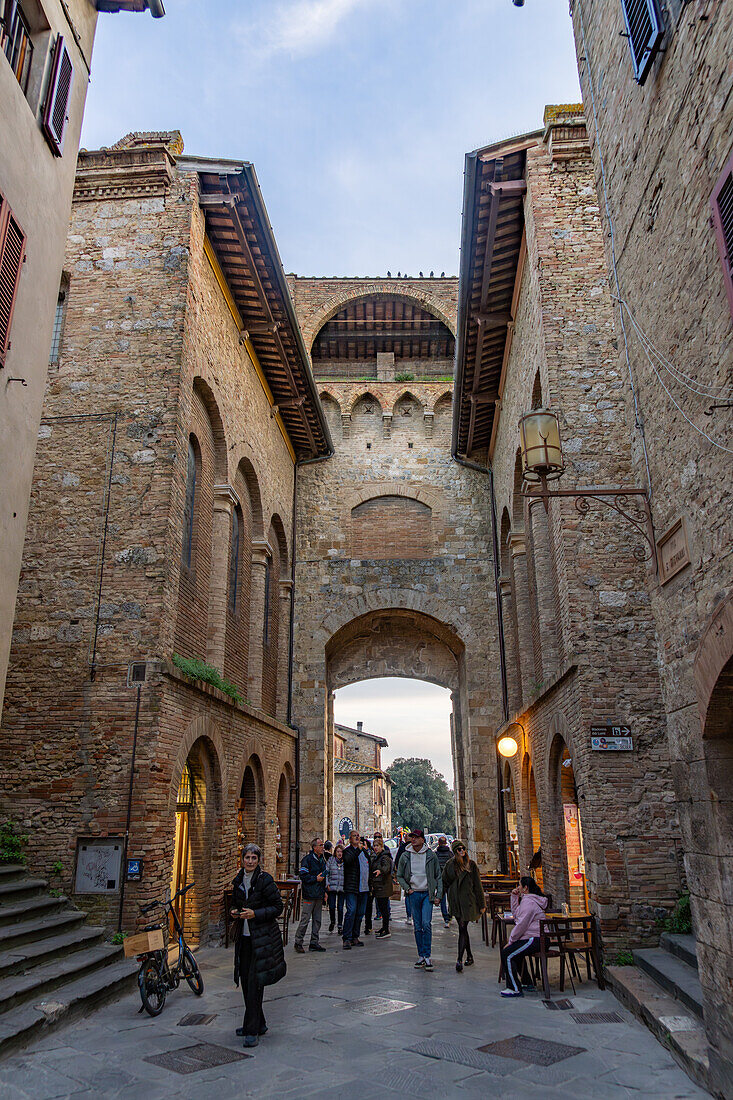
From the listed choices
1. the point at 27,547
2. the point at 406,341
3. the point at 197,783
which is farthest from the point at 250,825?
the point at 406,341

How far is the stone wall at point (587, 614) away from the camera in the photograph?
8641mm

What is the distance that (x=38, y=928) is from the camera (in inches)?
306

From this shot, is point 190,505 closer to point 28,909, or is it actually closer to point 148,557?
point 148,557

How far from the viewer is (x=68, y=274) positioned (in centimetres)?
1201

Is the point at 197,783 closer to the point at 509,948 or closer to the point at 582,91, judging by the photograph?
the point at 509,948

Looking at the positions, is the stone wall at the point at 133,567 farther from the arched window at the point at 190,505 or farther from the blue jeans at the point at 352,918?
the blue jeans at the point at 352,918

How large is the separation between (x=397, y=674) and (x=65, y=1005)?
1484cm

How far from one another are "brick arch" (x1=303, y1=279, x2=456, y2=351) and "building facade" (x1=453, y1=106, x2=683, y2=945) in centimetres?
661

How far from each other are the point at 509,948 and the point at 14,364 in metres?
7.23

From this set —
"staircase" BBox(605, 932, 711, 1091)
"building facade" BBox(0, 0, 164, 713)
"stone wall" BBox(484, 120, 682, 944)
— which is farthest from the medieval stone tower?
"building facade" BBox(0, 0, 164, 713)

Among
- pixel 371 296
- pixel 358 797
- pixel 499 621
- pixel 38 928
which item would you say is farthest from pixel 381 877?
pixel 358 797

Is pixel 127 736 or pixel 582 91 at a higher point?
pixel 582 91

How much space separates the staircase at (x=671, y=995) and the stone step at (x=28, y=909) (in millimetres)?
5876

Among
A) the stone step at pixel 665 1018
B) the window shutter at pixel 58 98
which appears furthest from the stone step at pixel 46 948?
the window shutter at pixel 58 98
